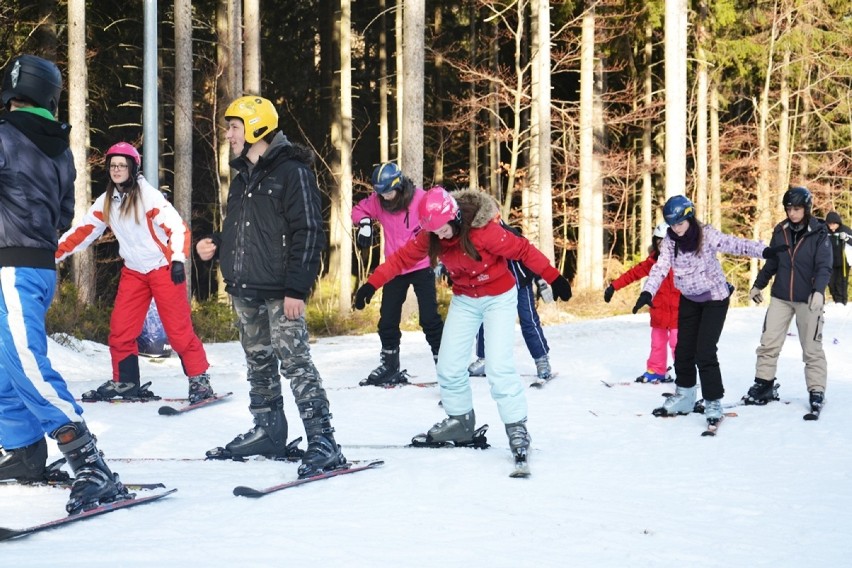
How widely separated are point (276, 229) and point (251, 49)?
1418cm

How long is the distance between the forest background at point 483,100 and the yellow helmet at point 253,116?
1075 cm

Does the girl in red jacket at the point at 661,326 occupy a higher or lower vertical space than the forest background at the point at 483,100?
lower

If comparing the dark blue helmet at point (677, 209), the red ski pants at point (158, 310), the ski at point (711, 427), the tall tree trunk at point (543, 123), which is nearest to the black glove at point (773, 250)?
the dark blue helmet at point (677, 209)

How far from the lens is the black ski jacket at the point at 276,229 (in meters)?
6.00

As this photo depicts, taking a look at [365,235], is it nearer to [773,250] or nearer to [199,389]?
[199,389]

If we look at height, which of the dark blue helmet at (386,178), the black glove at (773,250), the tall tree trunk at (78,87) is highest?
the tall tree trunk at (78,87)

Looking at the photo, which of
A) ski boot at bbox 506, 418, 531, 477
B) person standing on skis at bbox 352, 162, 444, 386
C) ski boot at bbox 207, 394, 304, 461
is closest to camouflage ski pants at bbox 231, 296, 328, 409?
ski boot at bbox 207, 394, 304, 461

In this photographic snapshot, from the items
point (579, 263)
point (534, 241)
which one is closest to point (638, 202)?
point (579, 263)

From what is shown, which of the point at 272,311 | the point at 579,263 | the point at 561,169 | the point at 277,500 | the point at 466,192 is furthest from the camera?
the point at 561,169

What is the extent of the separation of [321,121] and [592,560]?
96.9ft

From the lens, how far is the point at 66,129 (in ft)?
18.0

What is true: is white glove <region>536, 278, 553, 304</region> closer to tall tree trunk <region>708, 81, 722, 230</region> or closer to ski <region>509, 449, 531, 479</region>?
ski <region>509, 449, 531, 479</region>

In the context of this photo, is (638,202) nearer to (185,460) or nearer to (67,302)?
(67,302)

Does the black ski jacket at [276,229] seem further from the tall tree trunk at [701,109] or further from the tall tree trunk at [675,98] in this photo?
the tall tree trunk at [701,109]
